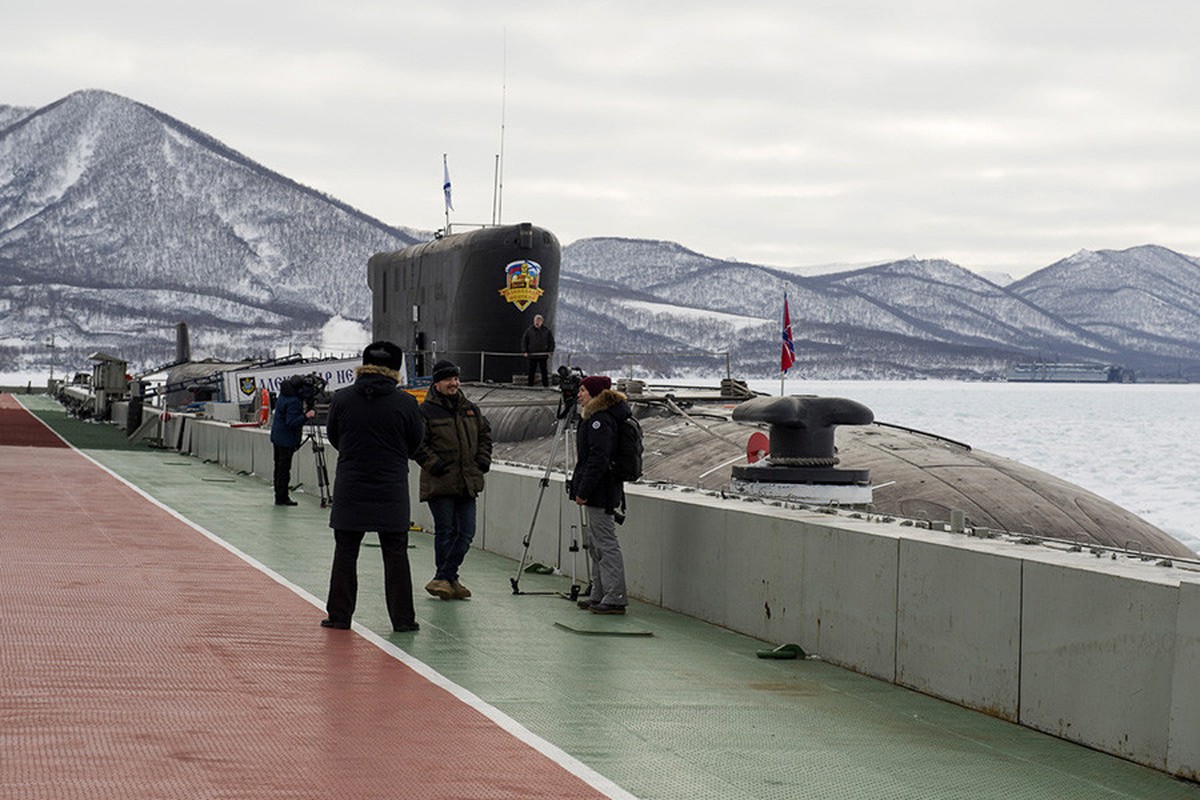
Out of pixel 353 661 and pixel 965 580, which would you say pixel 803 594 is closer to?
pixel 965 580

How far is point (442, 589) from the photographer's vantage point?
13984 millimetres

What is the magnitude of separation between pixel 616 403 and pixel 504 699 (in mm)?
3972

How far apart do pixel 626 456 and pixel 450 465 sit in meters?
1.74

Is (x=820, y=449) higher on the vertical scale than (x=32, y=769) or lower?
higher

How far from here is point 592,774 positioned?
25.0 feet

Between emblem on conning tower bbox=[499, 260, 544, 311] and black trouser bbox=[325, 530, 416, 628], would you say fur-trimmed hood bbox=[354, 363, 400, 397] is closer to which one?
black trouser bbox=[325, 530, 416, 628]

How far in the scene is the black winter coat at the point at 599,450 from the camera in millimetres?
12859

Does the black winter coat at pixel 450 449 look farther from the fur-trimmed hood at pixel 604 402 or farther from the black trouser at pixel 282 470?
the black trouser at pixel 282 470

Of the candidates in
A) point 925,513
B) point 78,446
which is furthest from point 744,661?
point 78,446

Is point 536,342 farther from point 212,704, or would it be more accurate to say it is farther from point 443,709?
point 212,704

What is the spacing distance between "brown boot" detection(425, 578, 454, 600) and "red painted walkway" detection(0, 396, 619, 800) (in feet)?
3.97

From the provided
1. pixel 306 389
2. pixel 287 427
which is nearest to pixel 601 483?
pixel 306 389

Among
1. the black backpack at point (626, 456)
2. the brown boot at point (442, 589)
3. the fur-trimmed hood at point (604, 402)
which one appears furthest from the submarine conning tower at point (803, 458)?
the brown boot at point (442, 589)

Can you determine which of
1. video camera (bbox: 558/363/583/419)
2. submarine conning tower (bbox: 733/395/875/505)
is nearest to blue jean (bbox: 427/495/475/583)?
video camera (bbox: 558/363/583/419)
